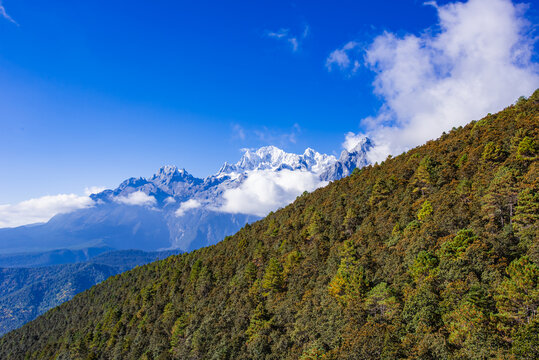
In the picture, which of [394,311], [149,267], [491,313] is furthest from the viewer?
[149,267]

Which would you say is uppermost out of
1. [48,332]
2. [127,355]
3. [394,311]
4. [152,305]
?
[394,311]

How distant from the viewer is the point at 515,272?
29250 millimetres

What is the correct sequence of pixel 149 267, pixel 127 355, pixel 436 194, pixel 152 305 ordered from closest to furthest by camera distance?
1. pixel 436 194
2. pixel 127 355
3. pixel 152 305
4. pixel 149 267

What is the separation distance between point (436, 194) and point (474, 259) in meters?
21.9

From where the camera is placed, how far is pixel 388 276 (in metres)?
44.8

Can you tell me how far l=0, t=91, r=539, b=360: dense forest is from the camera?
30.2 meters

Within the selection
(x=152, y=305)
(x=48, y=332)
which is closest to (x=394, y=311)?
(x=152, y=305)

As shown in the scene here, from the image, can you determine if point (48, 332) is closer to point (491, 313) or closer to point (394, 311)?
point (394, 311)

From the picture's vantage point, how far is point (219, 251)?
10881cm

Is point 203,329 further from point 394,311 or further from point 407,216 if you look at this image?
point 407,216

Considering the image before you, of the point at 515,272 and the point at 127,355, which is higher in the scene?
the point at 515,272

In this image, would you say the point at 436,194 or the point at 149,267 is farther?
the point at 149,267

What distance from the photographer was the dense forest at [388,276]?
99.2ft

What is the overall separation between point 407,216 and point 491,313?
2627 centimetres
